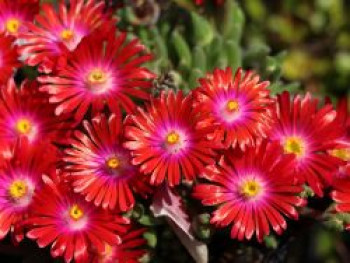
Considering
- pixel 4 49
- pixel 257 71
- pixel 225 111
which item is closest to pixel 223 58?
pixel 257 71

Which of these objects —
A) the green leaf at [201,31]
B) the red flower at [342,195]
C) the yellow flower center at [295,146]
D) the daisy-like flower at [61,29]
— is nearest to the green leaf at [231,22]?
the green leaf at [201,31]

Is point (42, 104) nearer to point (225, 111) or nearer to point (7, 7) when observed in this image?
point (7, 7)

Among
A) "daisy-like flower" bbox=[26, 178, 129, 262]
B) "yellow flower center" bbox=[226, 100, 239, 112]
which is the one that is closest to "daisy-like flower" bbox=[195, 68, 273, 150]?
"yellow flower center" bbox=[226, 100, 239, 112]

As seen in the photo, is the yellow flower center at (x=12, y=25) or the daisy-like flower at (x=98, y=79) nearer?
the daisy-like flower at (x=98, y=79)

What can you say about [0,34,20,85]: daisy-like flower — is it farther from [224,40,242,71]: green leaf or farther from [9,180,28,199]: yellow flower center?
[224,40,242,71]: green leaf

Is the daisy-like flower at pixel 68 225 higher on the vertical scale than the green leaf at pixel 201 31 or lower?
lower

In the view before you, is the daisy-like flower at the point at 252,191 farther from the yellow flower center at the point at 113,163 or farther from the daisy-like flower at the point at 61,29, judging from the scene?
the daisy-like flower at the point at 61,29
